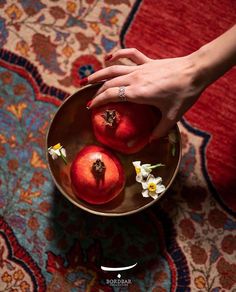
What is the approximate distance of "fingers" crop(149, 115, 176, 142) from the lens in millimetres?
786

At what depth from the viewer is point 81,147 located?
3.04 ft

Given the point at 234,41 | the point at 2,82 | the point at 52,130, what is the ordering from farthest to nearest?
the point at 2,82 < the point at 52,130 < the point at 234,41

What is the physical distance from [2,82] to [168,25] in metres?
0.48

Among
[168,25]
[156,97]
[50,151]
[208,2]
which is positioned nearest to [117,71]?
[156,97]

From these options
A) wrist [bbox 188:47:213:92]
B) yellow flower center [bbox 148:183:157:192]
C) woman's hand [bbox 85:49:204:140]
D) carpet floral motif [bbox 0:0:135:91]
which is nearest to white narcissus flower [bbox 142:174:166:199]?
yellow flower center [bbox 148:183:157:192]

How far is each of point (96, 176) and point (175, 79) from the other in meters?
0.25

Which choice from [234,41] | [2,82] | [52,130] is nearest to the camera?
[234,41]

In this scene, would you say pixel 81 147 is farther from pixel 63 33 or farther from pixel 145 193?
pixel 63 33

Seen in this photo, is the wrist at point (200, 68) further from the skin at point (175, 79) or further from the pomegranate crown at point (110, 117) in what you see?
the pomegranate crown at point (110, 117)

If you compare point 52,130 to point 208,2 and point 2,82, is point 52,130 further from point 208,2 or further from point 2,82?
point 208,2

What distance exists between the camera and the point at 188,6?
109cm

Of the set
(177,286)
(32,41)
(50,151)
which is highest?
(32,41)

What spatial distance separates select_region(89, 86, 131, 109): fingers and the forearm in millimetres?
146

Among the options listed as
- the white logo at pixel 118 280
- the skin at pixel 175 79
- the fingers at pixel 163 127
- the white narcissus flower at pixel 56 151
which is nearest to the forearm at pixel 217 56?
the skin at pixel 175 79
